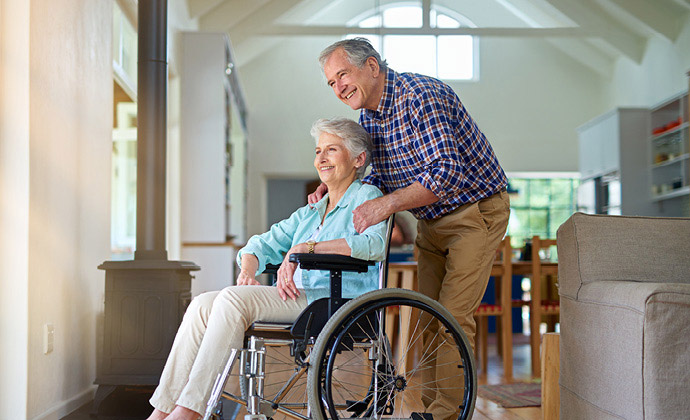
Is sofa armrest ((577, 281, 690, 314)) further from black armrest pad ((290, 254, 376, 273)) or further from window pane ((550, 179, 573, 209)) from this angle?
window pane ((550, 179, 573, 209))

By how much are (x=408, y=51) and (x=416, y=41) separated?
7.5 inches

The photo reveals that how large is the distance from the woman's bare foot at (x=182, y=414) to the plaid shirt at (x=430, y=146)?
881mm

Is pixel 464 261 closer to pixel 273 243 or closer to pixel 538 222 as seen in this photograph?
pixel 273 243

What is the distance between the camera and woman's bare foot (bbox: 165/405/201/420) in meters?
1.76

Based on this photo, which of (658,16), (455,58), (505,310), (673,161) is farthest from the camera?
(455,58)

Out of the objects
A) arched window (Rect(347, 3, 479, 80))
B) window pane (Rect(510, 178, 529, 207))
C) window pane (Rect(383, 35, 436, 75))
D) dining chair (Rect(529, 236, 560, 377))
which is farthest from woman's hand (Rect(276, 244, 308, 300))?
window pane (Rect(510, 178, 529, 207))

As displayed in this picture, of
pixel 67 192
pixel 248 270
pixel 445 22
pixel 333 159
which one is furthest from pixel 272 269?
pixel 445 22

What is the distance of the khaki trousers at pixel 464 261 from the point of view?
216cm

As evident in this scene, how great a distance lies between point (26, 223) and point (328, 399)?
1367mm

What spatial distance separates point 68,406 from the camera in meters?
2.87

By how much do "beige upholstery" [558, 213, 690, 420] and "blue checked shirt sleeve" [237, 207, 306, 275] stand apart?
85cm

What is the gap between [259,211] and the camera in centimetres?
1134

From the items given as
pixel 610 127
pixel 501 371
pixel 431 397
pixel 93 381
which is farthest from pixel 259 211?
pixel 431 397

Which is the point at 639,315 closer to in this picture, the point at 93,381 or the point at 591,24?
the point at 93,381
